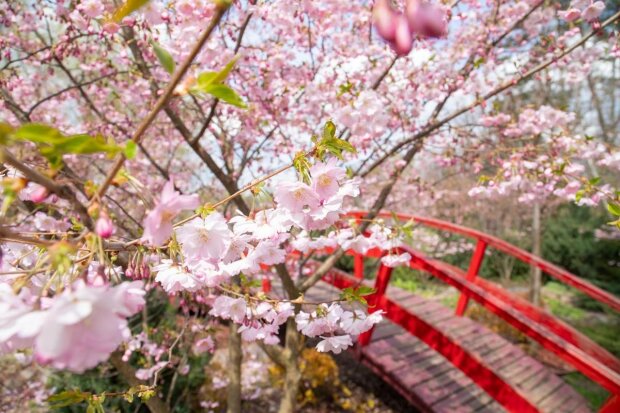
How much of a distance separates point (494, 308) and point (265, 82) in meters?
2.85

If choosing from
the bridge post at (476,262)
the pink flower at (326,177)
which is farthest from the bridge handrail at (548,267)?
the pink flower at (326,177)

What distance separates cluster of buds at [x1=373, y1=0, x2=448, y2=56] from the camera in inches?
22.0

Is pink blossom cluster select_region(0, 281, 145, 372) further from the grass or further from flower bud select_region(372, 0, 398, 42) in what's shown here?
the grass

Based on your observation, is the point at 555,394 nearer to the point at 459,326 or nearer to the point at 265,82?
the point at 459,326

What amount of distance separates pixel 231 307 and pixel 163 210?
42.8 inches

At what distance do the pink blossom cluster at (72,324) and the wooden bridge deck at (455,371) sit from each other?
3.63 meters

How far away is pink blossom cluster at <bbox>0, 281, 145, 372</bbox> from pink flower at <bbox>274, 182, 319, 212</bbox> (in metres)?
0.55

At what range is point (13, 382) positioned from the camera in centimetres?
516

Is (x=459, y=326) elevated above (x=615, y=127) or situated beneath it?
situated beneath

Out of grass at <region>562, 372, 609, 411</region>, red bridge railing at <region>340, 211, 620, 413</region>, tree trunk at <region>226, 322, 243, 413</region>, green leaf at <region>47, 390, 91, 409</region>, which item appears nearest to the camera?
green leaf at <region>47, 390, 91, 409</region>

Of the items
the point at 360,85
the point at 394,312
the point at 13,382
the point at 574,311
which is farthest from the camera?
the point at 574,311

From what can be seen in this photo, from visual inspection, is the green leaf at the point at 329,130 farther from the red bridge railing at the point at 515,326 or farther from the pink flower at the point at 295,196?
the red bridge railing at the point at 515,326

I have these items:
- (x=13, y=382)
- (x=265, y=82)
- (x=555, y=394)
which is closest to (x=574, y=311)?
(x=555, y=394)

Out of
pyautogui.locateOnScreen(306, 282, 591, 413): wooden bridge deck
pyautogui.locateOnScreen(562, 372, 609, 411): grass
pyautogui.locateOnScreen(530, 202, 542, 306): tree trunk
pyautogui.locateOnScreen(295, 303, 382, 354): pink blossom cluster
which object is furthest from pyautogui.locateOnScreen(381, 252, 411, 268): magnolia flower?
pyautogui.locateOnScreen(530, 202, 542, 306): tree trunk
